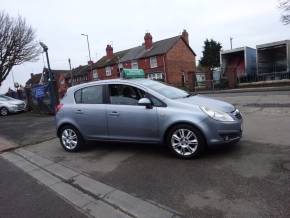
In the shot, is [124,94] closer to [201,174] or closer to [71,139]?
[71,139]

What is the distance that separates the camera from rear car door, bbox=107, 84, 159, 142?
20.0 ft

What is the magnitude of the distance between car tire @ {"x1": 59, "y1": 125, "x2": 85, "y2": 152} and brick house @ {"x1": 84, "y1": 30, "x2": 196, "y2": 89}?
36705 mm

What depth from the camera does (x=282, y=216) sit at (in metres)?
3.51

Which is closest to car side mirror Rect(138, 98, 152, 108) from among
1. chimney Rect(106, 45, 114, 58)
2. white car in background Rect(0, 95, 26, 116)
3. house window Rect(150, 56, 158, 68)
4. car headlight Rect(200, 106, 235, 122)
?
car headlight Rect(200, 106, 235, 122)

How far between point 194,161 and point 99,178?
1.69 metres

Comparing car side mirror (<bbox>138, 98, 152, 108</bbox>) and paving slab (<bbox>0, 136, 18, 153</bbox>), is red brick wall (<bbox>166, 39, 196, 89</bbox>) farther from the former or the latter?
car side mirror (<bbox>138, 98, 152, 108</bbox>)

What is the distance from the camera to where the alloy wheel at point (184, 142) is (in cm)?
570

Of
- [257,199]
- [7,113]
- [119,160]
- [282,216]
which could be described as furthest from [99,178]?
[7,113]

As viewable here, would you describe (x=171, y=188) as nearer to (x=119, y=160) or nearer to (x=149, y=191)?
(x=149, y=191)

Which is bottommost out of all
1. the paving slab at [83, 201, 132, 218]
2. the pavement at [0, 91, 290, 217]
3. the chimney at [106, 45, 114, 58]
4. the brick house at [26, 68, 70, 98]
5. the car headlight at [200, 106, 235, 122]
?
the paving slab at [83, 201, 132, 218]

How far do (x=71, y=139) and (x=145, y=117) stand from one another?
2.16 meters

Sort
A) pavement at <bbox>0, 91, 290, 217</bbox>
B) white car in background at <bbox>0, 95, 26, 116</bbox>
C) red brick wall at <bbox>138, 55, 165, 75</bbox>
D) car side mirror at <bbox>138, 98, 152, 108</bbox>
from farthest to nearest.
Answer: red brick wall at <bbox>138, 55, 165, 75</bbox>
white car in background at <bbox>0, 95, 26, 116</bbox>
car side mirror at <bbox>138, 98, 152, 108</bbox>
pavement at <bbox>0, 91, 290, 217</bbox>

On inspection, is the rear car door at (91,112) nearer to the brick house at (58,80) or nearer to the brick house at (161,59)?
the brick house at (58,80)

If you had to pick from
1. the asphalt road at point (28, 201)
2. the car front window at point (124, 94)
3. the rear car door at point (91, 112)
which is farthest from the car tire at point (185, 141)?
the asphalt road at point (28, 201)
